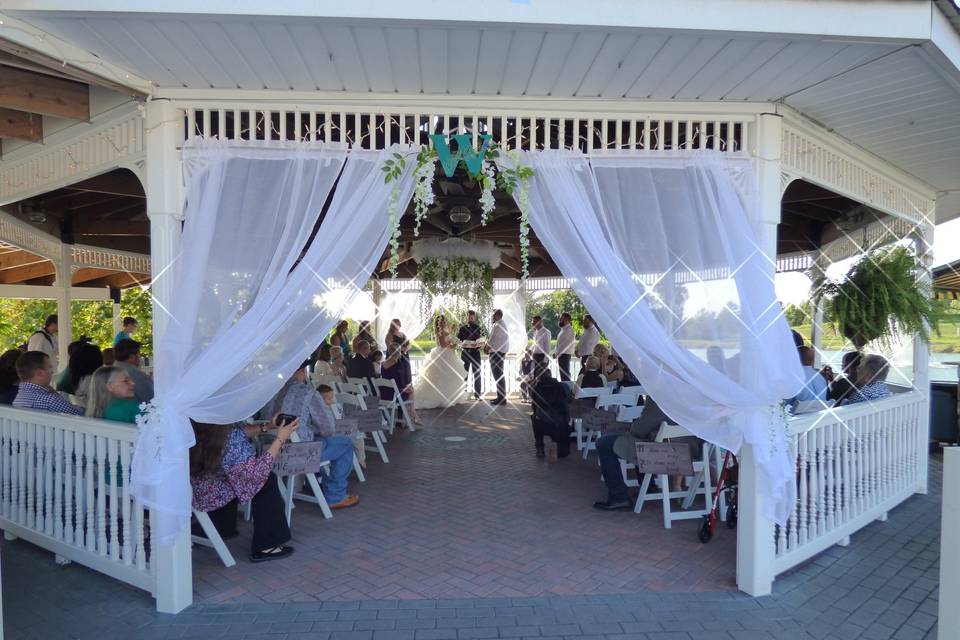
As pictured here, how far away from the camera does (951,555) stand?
68.1 inches

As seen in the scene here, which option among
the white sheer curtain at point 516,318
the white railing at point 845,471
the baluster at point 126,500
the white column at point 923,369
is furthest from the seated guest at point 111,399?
the white sheer curtain at point 516,318

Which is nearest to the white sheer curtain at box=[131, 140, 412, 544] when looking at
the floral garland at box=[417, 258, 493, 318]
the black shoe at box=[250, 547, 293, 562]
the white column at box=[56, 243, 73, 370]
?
the black shoe at box=[250, 547, 293, 562]

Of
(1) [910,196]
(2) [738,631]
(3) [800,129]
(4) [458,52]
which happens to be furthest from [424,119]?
(1) [910,196]

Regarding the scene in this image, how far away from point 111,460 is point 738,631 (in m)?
3.41

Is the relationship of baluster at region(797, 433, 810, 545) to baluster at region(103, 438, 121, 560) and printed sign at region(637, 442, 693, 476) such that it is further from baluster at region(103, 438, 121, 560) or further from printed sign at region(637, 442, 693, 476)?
baluster at region(103, 438, 121, 560)

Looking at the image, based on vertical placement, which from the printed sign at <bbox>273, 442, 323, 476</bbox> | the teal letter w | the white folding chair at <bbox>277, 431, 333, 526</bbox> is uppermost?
the teal letter w

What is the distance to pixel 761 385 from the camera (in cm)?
318

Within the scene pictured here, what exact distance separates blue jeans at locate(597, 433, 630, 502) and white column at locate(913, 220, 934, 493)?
8.90 feet

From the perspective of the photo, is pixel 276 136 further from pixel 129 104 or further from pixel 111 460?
pixel 111 460

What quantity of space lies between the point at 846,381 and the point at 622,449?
1.96m

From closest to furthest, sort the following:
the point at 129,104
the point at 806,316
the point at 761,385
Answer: the point at 761,385
the point at 129,104
the point at 806,316

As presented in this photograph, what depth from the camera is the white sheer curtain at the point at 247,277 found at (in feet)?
9.75

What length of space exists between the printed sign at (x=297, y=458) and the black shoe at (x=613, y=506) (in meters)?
2.17

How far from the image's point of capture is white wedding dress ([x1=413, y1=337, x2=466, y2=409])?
9.52 m
